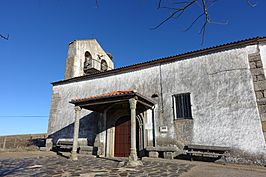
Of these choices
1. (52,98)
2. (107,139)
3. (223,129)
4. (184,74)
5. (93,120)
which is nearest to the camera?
(223,129)

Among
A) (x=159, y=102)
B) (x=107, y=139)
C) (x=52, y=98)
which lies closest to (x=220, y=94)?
(x=159, y=102)

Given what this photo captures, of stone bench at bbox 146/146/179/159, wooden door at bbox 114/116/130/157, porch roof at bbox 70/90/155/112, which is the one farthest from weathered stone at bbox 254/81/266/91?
wooden door at bbox 114/116/130/157

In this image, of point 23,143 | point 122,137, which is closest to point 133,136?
point 122,137

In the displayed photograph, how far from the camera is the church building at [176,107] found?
24.6 feet

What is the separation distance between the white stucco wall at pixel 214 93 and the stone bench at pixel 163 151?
0.49m

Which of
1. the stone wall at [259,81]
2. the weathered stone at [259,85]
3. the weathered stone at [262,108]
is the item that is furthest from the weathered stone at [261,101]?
the weathered stone at [259,85]

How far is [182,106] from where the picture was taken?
8.98m

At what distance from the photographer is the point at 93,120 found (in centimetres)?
1090

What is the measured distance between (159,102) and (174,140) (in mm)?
2035

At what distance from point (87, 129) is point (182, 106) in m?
5.74

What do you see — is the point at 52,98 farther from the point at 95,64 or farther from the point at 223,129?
the point at 223,129

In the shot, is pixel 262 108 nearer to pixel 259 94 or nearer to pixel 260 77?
pixel 259 94

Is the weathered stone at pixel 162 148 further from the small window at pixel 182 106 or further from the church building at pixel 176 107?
the small window at pixel 182 106

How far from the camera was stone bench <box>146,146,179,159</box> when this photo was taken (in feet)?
26.8
